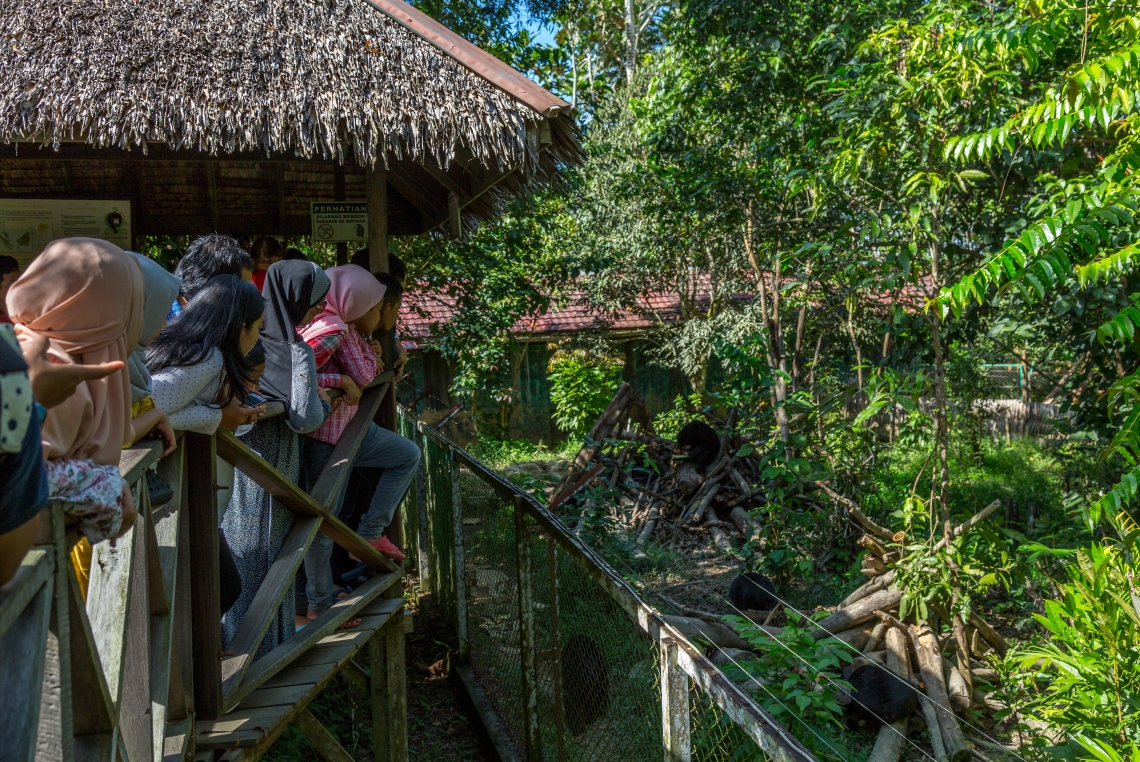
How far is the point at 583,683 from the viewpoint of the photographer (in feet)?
13.6

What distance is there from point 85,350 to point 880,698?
4.57m

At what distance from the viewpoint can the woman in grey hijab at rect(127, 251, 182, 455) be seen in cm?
233

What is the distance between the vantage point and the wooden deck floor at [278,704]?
2.78m

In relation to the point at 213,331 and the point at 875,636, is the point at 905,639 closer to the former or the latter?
the point at 875,636

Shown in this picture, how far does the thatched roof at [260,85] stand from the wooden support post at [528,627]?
5.87ft

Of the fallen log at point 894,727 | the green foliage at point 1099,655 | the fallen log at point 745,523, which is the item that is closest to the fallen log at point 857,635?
the fallen log at point 894,727

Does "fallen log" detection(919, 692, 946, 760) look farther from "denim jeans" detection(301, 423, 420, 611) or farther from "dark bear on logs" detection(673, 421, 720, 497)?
"dark bear on logs" detection(673, 421, 720, 497)

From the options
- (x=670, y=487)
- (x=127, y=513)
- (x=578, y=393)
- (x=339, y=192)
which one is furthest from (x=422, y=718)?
(x=578, y=393)

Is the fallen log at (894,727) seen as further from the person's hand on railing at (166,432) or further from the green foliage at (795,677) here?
the person's hand on railing at (166,432)

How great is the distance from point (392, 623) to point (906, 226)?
154 inches

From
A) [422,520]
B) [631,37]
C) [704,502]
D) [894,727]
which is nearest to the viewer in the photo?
[894,727]

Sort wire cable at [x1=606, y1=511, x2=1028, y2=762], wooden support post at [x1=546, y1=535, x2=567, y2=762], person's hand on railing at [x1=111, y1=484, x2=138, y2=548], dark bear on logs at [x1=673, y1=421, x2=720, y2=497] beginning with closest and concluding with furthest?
person's hand on railing at [x1=111, y1=484, x2=138, y2=548]
wooden support post at [x1=546, y1=535, x2=567, y2=762]
wire cable at [x1=606, y1=511, x2=1028, y2=762]
dark bear on logs at [x1=673, y1=421, x2=720, y2=497]

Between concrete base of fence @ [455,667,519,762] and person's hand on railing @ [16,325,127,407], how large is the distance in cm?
356

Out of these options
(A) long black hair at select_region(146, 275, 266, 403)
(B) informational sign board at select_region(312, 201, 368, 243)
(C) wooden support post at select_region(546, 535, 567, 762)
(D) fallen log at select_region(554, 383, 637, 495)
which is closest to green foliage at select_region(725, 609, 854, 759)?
(C) wooden support post at select_region(546, 535, 567, 762)
